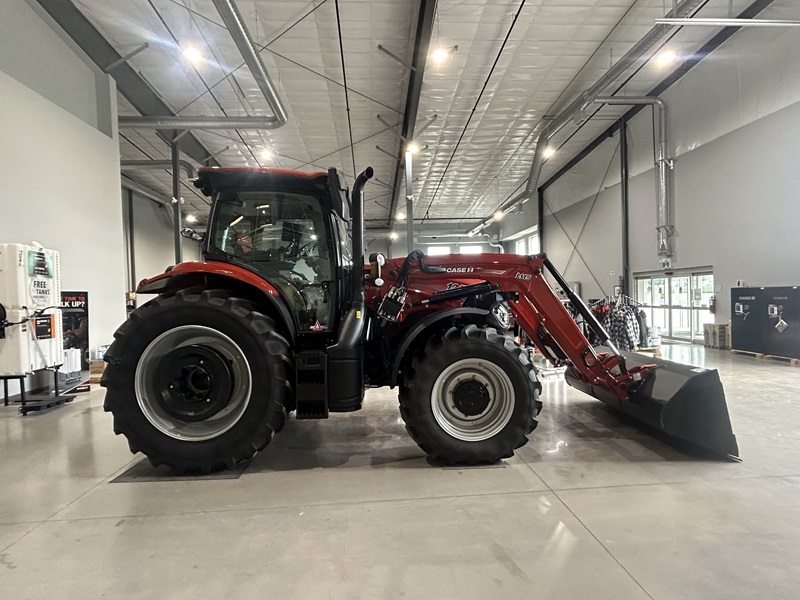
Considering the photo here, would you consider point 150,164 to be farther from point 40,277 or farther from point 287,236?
point 287,236

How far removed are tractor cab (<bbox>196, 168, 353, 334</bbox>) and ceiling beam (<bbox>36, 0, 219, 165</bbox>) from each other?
597cm

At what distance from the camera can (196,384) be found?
328 centimetres

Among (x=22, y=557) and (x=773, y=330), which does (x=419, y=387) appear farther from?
(x=773, y=330)

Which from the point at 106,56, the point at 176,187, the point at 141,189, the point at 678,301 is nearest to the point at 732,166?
the point at 678,301

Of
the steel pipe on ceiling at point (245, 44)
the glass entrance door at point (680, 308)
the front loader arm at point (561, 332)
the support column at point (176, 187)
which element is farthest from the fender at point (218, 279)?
the glass entrance door at point (680, 308)

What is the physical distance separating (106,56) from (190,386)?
775cm

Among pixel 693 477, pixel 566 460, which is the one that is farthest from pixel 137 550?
pixel 693 477

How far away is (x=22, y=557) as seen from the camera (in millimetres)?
2236

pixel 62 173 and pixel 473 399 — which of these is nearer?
pixel 473 399

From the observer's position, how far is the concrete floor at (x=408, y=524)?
1.99 meters

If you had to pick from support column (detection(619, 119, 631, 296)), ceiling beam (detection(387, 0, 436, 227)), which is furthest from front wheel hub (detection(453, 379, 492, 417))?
support column (detection(619, 119, 631, 296))

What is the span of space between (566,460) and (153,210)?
19811 millimetres

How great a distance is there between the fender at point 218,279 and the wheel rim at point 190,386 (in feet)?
1.46

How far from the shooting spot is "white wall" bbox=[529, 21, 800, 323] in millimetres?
8086
